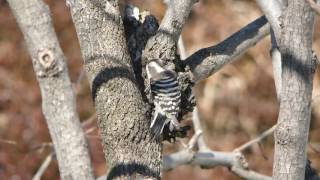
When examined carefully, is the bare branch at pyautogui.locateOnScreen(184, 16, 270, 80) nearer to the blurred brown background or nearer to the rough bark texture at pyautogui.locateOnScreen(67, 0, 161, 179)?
the rough bark texture at pyautogui.locateOnScreen(67, 0, 161, 179)

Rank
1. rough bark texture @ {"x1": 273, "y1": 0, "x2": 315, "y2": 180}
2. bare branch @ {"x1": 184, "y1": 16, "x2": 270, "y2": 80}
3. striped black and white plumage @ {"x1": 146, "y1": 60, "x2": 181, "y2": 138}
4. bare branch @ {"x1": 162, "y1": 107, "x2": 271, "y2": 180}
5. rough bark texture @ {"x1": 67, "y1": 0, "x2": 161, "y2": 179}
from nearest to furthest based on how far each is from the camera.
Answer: rough bark texture @ {"x1": 273, "y1": 0, "x2": 315, "y2": 180}
rough bark texture @ {"x1": 67, "y1": 0, "x2": 161, "y2": 179}
striped black and white plumage @ {"x1": 146, "y1": 60, "x2": 181, "y2": 138}
bare branch @ {"x1": 184, "y1": 16, "x2": 270, "y2": 80}
bare branch @ {"x1": 162, "y1": 107, "x2": 271, "y2": 180}

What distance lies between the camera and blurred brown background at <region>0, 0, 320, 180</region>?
4.91 meters

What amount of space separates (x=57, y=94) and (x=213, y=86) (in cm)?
402

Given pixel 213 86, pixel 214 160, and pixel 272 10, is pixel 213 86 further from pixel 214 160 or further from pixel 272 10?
pixel 272 10

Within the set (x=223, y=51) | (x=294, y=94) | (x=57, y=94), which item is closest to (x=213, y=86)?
(x=223, y=51)

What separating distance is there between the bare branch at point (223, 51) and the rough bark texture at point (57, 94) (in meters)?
0.79

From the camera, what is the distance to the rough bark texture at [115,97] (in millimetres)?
1603

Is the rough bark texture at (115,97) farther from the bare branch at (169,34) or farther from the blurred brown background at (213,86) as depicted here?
the blurred brown background at (213,86)

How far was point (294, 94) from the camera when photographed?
1468 mm

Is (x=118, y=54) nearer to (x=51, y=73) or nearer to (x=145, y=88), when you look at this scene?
(x=145, y=88)

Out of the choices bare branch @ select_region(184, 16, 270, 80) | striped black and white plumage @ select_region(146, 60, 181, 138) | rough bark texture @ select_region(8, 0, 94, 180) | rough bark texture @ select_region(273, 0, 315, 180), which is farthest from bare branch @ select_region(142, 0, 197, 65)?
rough bark texture @ select_region(8, 0, 94, 180)

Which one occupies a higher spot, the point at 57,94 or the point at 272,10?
the point at 272,10

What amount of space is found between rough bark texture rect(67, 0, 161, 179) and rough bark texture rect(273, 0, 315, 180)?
26 cm

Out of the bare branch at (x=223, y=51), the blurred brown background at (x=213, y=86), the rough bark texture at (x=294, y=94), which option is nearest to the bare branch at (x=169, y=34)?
the bare branch at (x=223, y=51)
